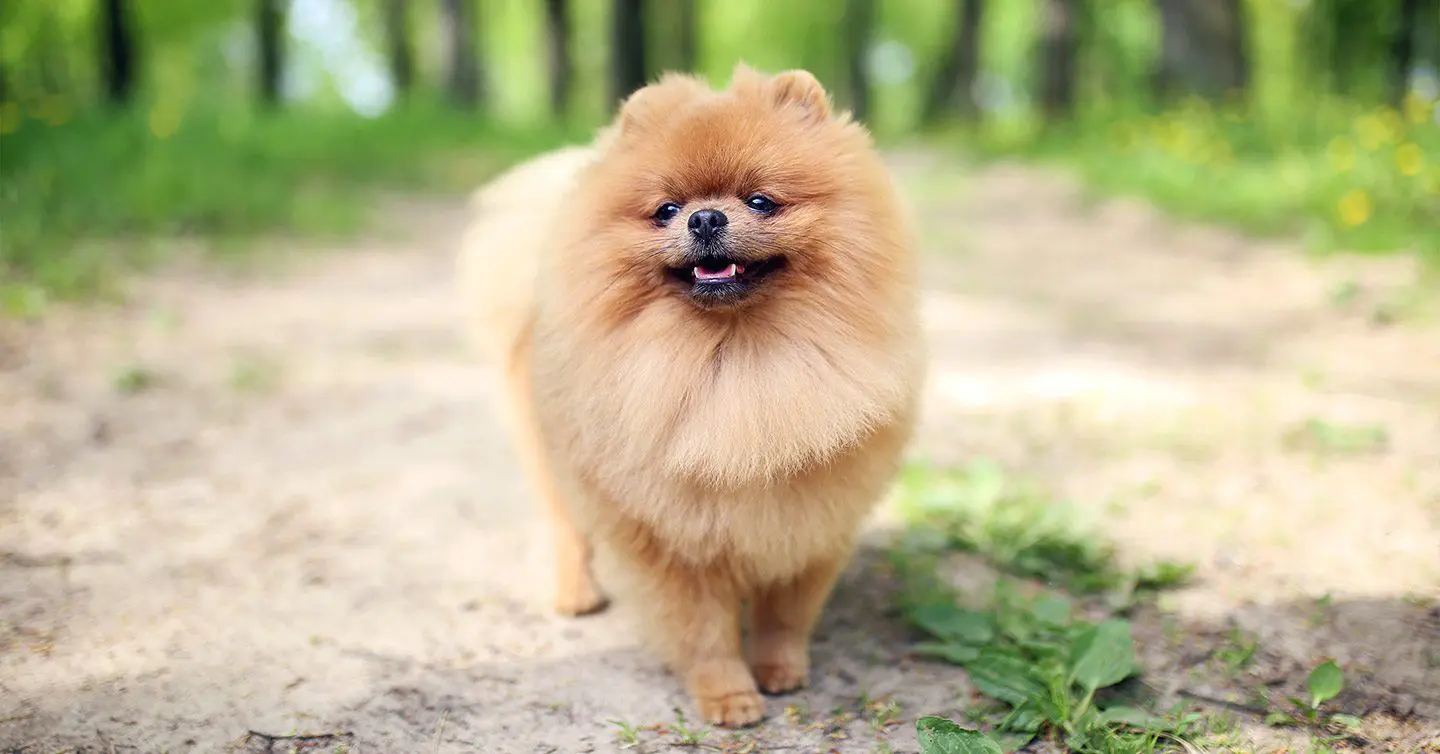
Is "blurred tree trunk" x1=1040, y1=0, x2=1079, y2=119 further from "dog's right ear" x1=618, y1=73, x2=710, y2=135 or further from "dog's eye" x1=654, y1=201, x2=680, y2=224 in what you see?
"dog's eye" x1=654, y1=201, x2=680, y2=224

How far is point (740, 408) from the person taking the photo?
8.23 ft

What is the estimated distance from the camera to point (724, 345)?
2580 millimetres

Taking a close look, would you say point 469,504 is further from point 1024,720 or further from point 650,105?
point 1024,720

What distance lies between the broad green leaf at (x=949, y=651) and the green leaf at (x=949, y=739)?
480mm

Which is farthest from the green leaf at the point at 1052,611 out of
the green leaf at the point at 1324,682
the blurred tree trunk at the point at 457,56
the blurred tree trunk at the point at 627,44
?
the blurred tree trunk at the point at 457,56

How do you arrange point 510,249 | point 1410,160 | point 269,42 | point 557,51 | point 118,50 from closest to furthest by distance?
point 510,249 → point 1410,160 → point 118,50 → point 557,51 → point 269,42

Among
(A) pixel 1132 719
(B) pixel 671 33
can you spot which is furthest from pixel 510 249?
(B) pixel 671 33

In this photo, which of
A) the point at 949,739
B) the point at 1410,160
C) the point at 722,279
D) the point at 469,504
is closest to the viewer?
the point at 949,739

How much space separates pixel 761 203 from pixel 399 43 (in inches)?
797

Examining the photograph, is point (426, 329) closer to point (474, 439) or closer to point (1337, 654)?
point (474, 439)

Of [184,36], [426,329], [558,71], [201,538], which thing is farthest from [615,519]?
[184,36]

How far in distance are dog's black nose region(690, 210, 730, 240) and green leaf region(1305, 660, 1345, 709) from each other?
1930 mm

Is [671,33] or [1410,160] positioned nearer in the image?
[1410,160]

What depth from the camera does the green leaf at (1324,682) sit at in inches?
99.2
